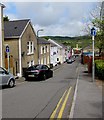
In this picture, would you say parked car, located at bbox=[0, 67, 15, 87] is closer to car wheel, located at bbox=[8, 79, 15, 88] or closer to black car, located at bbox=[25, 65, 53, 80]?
car wheel, located at bbox=[8, 79, 15, 88]

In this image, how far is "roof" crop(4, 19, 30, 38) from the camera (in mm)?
33784

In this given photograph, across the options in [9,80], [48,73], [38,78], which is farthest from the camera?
[48,73]

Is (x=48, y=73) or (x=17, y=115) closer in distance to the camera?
(x=17, y=115)

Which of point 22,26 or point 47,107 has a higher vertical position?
point 22,26

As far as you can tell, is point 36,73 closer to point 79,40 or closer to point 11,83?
point 11,83

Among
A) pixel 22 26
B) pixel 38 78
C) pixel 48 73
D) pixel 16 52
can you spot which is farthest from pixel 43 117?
pixel 22 26

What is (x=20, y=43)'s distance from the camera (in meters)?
33.3

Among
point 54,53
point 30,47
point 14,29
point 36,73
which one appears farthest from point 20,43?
point 54,53

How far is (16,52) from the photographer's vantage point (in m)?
33.6

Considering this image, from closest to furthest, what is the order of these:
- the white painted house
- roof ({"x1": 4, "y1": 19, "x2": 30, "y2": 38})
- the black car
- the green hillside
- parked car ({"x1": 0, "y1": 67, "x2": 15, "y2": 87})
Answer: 1. parked car ({"x1": 0, "y1": 67, "x2": 15, "y2": 87})
2. the black car
3. roof ({"x1": 4, "y1": 19, "x2": 30, "y2": 38})
4. the green hillside
5. the white painted house

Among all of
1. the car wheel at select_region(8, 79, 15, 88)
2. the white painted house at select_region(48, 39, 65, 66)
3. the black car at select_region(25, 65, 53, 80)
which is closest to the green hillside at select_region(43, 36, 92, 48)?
the white painted house at select_region(48, 39, 65, 66)

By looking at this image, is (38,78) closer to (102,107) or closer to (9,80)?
(9,80)

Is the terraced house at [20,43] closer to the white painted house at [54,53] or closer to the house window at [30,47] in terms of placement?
the house window at [30,47]

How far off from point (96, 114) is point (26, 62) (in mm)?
28326
